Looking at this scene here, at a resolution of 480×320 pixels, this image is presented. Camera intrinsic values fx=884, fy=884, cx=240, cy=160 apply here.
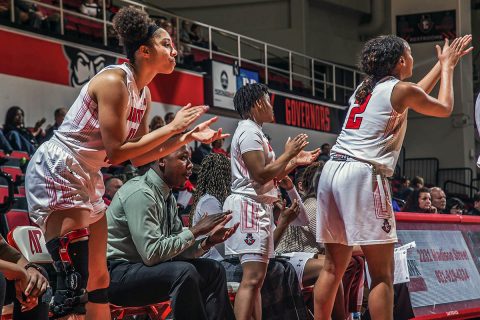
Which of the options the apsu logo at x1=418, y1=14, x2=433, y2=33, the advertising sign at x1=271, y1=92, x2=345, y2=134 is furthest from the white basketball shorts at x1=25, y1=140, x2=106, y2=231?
the apsu logo at x1=418, y1=14, x2=433, y2=33

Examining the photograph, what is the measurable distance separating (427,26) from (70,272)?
2030 centimetres

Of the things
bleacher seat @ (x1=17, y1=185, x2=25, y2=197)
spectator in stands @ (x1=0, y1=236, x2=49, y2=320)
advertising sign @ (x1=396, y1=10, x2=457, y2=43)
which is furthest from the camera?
advertising sign @ (x1=396, y1=10, x2=457, y2=43)

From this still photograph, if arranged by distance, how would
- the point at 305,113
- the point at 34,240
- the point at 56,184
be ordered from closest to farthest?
1. the point at 56,184
2. the point at 34,240
3. the point at 305,113

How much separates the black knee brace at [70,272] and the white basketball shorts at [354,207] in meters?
1.52

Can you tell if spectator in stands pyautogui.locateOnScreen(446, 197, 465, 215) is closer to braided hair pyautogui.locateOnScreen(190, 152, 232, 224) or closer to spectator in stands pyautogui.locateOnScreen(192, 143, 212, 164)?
spectator in stands pyautogui.locateOnScreen(192, 143, 212, 164)

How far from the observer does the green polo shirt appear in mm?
4641

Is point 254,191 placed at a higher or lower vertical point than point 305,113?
lower

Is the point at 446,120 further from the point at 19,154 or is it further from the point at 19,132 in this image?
the point at 19,154

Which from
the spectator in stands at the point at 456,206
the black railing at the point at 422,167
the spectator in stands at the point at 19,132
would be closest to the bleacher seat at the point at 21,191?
the spectator in stands at the point at 19,132

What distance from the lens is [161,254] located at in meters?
4.63

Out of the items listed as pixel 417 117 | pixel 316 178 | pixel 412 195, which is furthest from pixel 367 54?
pixel 417 117

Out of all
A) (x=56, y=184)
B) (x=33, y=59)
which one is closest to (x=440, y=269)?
(x=56, y=184)

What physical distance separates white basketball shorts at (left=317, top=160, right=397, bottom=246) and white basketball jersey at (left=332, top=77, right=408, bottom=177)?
7 cm

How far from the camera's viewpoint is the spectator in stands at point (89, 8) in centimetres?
1454
